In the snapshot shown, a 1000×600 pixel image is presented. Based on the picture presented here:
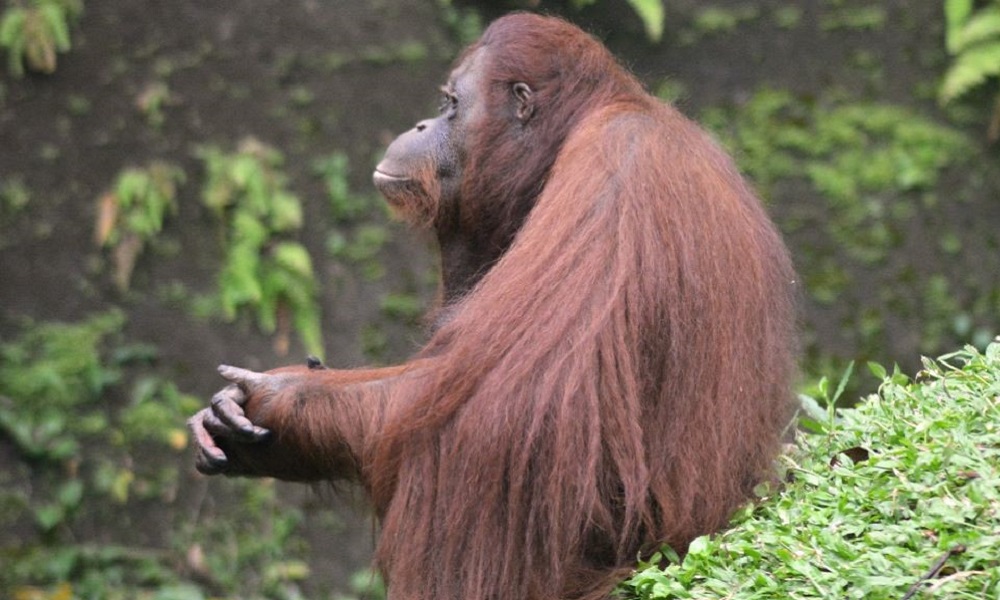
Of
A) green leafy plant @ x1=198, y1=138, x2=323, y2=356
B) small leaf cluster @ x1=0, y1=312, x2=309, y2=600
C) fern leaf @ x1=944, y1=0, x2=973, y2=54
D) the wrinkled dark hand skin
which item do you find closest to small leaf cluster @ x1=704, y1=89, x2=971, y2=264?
fern leaf @ x1=944, y1=0, x2=973, y2=54

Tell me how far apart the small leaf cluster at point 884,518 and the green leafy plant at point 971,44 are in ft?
11.8

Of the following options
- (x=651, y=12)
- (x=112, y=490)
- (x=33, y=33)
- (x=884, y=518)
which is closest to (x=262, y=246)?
(x=112, y=490)

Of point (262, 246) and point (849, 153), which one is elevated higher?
point (849, 153)

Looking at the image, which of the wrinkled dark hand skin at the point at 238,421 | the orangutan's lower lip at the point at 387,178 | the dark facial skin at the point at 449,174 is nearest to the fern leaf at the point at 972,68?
the dark facial skin at the point at 449,174

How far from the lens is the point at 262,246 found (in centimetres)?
682

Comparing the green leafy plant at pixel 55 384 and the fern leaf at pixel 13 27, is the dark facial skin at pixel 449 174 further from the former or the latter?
the fern leaf at pixel 13 27

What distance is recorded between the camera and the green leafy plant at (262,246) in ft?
22.0

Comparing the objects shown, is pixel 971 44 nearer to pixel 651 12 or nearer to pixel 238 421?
pixel 651 12

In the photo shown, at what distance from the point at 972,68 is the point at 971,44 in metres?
0.15

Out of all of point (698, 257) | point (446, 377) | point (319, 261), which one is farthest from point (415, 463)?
point (319, 261)

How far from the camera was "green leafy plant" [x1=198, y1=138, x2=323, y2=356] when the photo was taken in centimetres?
671

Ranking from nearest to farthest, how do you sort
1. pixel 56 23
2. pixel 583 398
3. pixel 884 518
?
pixel 884 518, pixel 583 398, pixel 56 23

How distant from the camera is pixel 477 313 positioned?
3393mm

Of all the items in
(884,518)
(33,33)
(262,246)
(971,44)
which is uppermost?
(33,33)
